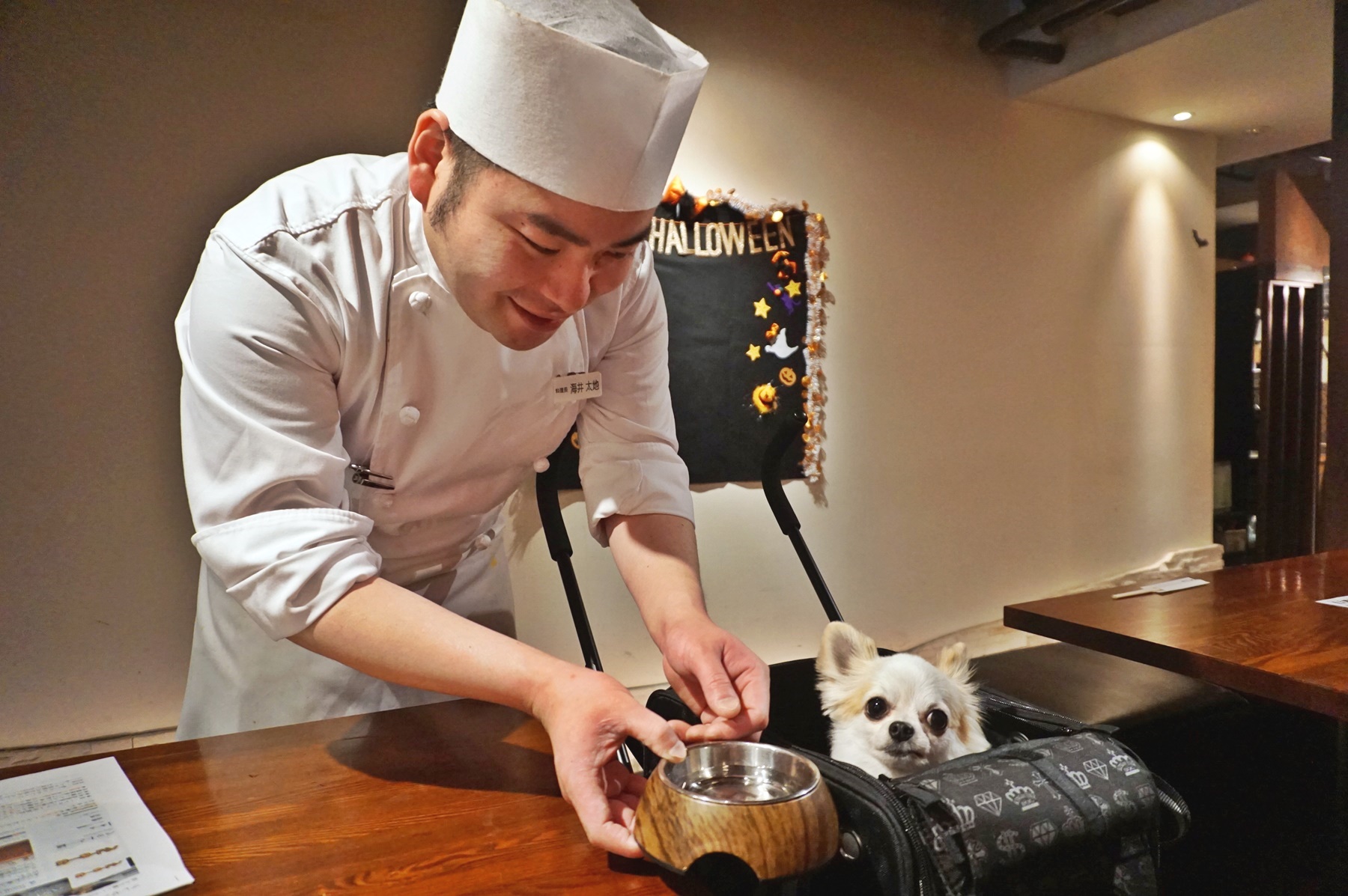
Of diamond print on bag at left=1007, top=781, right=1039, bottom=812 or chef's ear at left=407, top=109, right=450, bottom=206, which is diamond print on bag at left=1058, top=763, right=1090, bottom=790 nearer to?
diamond print on bag at left=1007, top=781, right=1039, bottom=812

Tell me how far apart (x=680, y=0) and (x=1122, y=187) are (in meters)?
2.58

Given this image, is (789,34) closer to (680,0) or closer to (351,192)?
(680,0)

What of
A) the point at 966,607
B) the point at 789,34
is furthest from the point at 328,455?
the point at 966,607

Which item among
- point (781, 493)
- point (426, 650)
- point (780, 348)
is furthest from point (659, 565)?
point (780, 348)

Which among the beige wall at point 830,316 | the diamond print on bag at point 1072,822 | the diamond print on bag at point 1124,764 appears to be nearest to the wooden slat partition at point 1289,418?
the beige wall at point 830,316

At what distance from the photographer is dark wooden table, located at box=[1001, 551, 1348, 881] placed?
1.41 metres

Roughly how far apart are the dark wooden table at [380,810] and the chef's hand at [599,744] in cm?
3

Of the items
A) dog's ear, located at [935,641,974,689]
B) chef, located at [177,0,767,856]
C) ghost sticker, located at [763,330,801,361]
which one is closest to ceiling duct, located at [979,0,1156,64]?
ghost sticker, located at [763,330,801,361]

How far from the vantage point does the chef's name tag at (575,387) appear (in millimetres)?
1248

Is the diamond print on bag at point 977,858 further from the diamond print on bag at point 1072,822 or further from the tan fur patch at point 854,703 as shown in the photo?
the tan fur patch at point 854,703

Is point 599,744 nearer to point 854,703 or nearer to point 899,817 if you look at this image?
point 899,817

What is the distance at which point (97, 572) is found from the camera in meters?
2.30

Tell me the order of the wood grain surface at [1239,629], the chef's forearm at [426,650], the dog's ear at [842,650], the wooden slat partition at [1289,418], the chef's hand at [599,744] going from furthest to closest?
the wooden slat partition at [1289,418]
the dog's ear at [842,650]
the wood grain surface at [1239,629]
the chef's forearm at [426,650]
the chef's hand at [599,744]

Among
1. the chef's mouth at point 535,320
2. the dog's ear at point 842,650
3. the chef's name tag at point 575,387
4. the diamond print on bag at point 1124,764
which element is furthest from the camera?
the dog's ear at point 842,650
